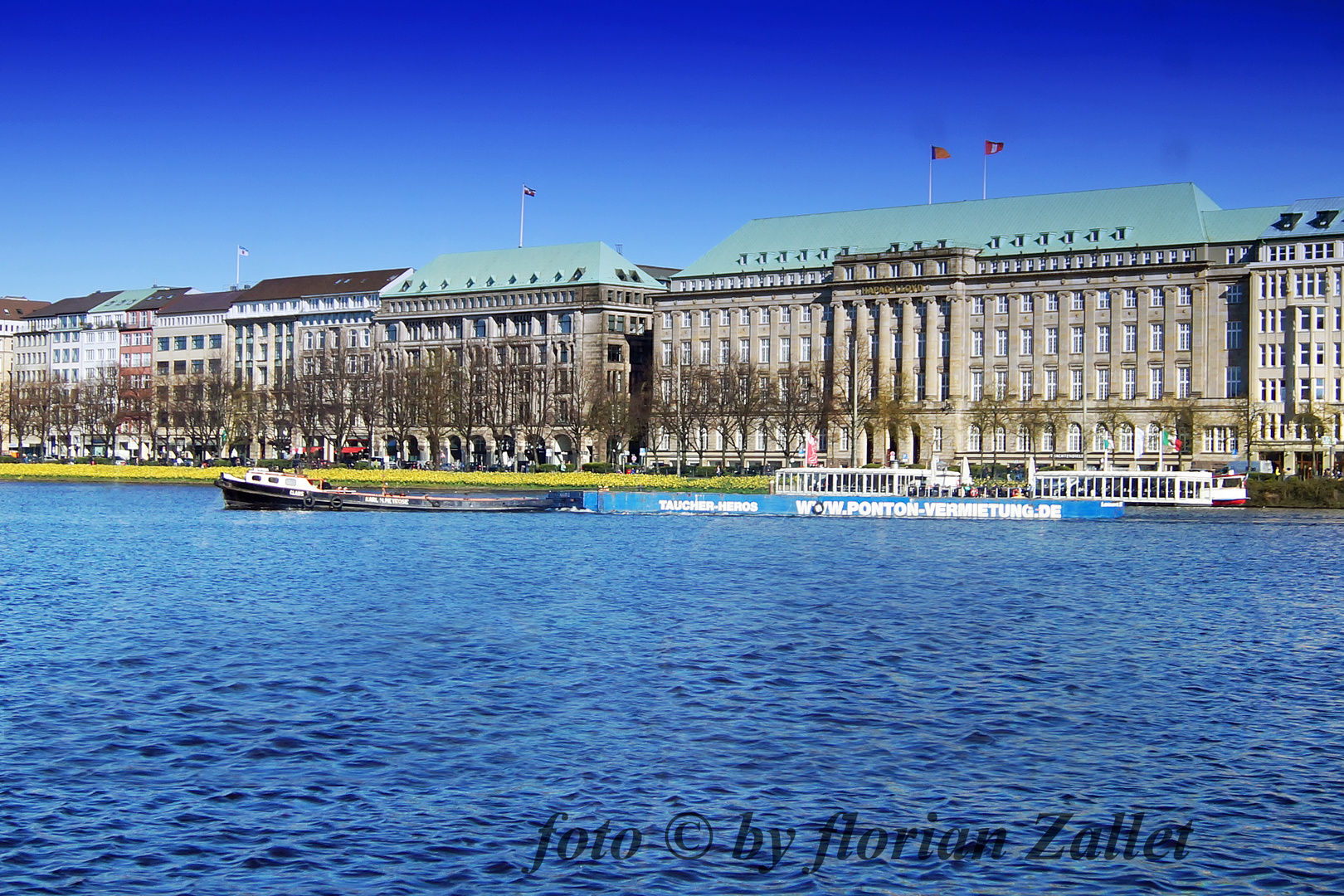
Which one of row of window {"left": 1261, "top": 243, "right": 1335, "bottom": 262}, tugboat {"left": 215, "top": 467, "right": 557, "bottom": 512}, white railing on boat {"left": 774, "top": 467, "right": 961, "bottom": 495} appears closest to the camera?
white railing on boat {"left": 774, "top": 467, "right": 961, "bottom": 495}

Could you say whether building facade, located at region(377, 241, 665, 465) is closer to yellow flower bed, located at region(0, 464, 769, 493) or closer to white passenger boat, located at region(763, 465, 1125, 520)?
yellow flower bed, located at region(0, 464, 769, 493)

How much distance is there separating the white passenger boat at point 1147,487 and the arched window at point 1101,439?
1078 inches

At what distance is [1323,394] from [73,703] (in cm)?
11963

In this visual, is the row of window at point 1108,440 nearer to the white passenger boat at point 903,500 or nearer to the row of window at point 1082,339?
the row of window at point 1082,339

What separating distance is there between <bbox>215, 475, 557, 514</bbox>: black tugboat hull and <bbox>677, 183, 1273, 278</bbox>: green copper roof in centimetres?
6330

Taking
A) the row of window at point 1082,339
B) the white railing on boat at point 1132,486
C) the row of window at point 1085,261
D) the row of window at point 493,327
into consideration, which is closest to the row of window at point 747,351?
the row of window at point 1082,339

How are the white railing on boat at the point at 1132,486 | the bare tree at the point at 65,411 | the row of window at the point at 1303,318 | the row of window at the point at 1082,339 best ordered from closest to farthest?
the white railing on boat at the point at 1132,486, the row of window at the point at 1303,318, the row of window at the point at 1082,339, the bare tree at the point at 65,411

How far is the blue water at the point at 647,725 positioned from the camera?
2061cm

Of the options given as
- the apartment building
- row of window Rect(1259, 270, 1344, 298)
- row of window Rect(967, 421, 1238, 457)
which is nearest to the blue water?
row of window Rect(967, 421, 1238, 457)

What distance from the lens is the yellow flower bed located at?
385 feet

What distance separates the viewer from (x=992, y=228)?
152 metres

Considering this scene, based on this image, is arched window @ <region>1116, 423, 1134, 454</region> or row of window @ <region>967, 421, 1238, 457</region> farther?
arched window @ <region>1116, 423, 1134, 454</region>

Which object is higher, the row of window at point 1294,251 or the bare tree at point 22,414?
the row of window at point 1294,251

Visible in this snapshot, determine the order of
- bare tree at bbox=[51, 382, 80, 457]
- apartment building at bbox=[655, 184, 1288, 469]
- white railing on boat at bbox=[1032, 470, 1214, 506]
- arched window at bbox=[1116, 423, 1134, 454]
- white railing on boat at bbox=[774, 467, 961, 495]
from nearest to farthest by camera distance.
Result: white railing on boat at bbox=[774, 467, 961, 495]
white railing on boat at bbox=[1032, 470, 1214, 506]
apartment building at bbox=[655, 184, 1288, 469]
arched window at bbox=[1116, 423, 1134, 454]
bare tree at bbox=[51, 382, 80, 457]
